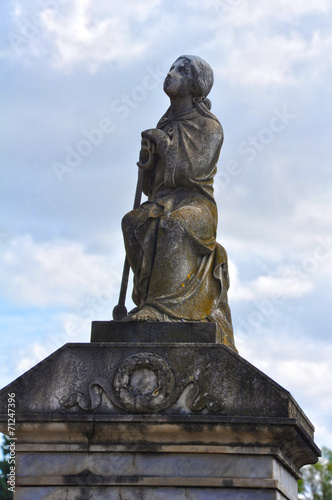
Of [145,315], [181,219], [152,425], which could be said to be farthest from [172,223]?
[152,425]

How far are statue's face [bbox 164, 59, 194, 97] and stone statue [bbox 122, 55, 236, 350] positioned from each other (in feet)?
0.03

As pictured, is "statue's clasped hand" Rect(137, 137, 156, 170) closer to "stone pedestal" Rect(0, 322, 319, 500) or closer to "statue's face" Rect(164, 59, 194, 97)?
"statue's face" Rect(164, 59, 194, 97)

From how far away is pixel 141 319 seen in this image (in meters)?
8.59

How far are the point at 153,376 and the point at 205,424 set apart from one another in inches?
25.0

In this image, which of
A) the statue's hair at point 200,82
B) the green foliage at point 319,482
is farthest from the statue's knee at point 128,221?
the green foliage at point 319,482

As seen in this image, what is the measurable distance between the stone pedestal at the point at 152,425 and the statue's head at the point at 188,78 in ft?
9.86

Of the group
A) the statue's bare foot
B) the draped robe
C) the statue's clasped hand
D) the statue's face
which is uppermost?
the statue's face

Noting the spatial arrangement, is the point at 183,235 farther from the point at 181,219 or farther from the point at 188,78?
the point at 188,78

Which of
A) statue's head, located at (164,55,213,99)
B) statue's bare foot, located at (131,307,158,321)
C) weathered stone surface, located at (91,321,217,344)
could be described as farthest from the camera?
statue's head, located at (164,55,213,99)

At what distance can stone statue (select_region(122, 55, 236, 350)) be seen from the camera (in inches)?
355

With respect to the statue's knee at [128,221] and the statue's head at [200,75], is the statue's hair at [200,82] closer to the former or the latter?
the statue's head at [200,75]

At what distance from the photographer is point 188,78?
10.1 metres

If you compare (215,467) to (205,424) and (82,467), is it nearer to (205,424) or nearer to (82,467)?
(205,424)

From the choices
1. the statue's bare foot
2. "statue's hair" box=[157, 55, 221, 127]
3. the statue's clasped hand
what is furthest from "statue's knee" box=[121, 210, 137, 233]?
"statue's hair" box=[157, 55, 221, 127]
